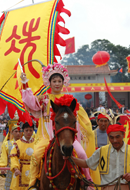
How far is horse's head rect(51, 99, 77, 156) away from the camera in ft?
7.50

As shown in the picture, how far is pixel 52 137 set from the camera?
11.6ft

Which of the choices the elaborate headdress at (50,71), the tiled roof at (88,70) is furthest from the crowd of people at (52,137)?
the tiled roof at (88,70)

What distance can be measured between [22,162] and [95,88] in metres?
21.3

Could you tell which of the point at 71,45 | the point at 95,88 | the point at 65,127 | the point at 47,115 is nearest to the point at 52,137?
the point at 47,115

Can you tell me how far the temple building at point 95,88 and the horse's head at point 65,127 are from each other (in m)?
19.7

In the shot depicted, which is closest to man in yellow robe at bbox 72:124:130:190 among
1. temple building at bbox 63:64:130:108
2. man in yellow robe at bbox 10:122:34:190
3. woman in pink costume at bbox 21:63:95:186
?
woman in pink costume at bbox 21:63:95:186

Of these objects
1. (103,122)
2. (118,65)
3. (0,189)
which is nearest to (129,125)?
(103,122)

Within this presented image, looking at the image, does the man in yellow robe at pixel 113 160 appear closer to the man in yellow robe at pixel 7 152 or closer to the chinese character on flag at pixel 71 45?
the man in yellow robe at pixel 7 152

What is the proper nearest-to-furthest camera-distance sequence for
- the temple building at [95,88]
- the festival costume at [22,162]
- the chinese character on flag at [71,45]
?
the festival costume at [22,162] → the temple building at [95,88] → the chinese character on flag at [71,45]

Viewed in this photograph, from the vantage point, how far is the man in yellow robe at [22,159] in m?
4.34

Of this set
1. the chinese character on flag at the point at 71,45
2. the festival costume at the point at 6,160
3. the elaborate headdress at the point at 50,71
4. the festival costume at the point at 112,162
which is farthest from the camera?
the chinese character on flag at the point at 71,45

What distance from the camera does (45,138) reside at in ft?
11.7

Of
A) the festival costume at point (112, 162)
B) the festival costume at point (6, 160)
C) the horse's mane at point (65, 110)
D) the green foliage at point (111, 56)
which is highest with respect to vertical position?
the green foliage at point (111, 56)

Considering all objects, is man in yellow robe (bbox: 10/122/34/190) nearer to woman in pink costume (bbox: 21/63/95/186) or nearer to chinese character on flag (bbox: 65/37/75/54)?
woman in pink costume (bbox: 21/63/95/186)
